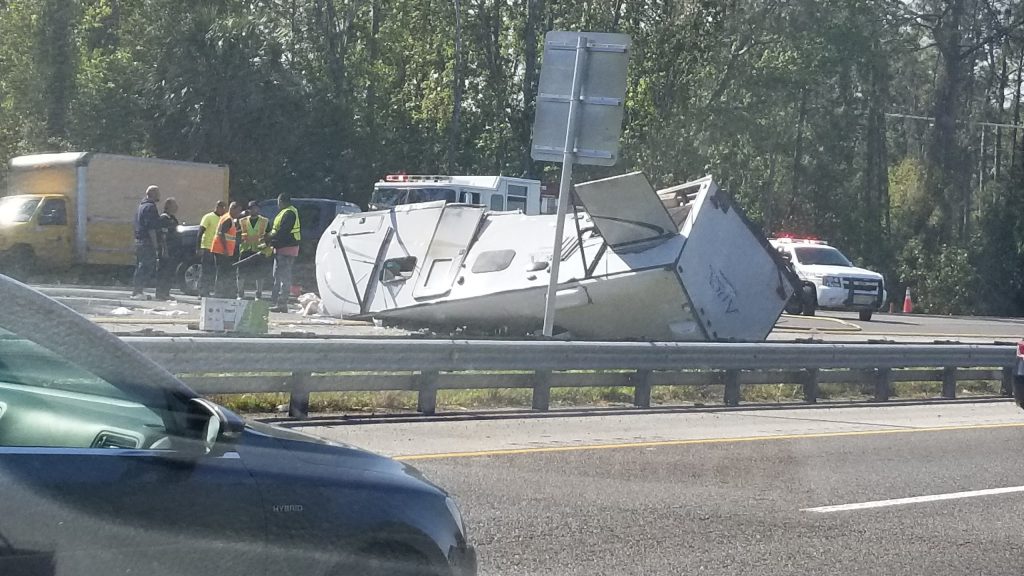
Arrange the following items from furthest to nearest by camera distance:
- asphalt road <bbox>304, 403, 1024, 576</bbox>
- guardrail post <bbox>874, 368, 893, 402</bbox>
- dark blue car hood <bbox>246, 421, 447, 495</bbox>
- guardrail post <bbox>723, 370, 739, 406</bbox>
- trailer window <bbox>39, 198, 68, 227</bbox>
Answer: trailer window <bbox>39, 198, 68, 227</bbox>, guardrail post <bbox>874, 368, 893, 402</bbox>, guardrail post <bbox>723, 370, 739, 406</bbox>, asphalt road <bbox>304, 403, 1024, 576</bbox>, dark blue car hood <bbox>246, 421, 447, 495</bbox>

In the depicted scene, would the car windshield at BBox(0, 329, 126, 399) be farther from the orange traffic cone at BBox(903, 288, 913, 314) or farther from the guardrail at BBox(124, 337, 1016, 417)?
the orange traffic cone at BBox(903, 288, 913, 314)

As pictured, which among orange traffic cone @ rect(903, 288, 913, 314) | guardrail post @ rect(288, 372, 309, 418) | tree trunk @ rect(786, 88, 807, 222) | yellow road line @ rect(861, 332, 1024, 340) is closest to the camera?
guardrail post @ rect(288, 372, 309, 418)

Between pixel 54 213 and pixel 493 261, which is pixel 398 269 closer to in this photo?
pixel 493 261

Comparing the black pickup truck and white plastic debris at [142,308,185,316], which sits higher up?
white plastic debris at [142,308,185,316]

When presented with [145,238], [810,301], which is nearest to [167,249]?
[145,238]

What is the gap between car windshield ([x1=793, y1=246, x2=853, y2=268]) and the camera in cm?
3350

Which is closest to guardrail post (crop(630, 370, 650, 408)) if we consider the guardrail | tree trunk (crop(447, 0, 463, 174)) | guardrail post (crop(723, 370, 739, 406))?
the guardrail

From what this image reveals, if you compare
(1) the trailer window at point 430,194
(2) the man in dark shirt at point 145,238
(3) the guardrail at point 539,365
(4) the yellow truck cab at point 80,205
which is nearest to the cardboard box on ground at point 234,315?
(3) the guardrail at point 539,365

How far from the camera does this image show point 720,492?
9.12m

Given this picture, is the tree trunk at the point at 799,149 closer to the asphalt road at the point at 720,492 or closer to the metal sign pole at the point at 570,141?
the metal sign pole at the point at 570,141

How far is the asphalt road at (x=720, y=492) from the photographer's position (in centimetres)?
723

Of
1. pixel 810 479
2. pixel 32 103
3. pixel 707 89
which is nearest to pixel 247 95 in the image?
pixel 32 103

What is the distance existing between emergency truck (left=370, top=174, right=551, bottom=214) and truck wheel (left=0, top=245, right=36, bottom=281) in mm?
6954

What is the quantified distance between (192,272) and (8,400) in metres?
20.9
